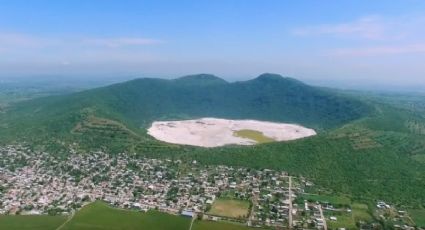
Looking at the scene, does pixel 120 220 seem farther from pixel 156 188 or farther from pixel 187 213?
pixel 156 188

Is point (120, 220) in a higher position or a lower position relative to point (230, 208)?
lower

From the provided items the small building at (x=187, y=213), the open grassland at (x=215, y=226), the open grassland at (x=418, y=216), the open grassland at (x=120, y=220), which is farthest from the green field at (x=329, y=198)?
the open grassland at (x=120, y=220)

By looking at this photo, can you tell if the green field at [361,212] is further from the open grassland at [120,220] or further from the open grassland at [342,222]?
the open grassland at [120,220]

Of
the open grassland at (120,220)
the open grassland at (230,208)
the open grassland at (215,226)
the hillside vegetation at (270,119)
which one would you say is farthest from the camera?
the hillside vegetation at (270,119)

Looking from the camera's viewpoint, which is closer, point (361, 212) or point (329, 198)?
point (361, 212)

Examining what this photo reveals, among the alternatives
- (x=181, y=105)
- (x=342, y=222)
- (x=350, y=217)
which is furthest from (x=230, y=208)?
(x=181, y=105)

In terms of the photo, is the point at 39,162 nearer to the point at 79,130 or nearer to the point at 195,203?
the point at 79,130

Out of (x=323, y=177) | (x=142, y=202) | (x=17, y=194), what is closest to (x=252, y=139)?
(x=323, y=177)

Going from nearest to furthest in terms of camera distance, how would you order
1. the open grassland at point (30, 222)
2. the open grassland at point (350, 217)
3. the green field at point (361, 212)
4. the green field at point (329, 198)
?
the open grassland at point (30, 222), the open grassland at point (350, 217), the green field at point (361, 212), the green field at point (329, 198)
